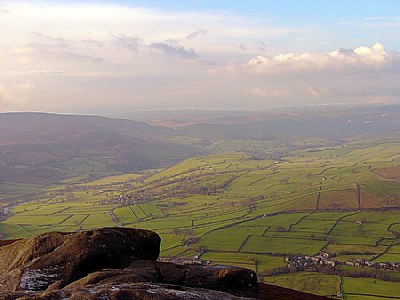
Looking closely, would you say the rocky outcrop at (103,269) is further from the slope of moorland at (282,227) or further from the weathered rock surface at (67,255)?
the slope of moorland at (282,227)

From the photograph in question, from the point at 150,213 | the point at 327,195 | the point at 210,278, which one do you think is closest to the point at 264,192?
the point at 327,195

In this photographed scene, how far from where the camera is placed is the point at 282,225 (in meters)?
137

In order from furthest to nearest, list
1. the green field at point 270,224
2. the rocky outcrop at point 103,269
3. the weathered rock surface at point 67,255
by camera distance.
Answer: the green field at point 270,224 < the weathered rock surface at point 67,255 < the rocky outcrop at point 103,269

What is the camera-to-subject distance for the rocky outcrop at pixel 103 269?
22753 mm

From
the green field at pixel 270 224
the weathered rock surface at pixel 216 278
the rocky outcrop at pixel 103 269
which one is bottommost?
the green field at pixel 270 224

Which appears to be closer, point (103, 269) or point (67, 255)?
point (103, 269)

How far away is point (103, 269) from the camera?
25.3 m

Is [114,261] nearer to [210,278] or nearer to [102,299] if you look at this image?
[210,278]

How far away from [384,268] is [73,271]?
85.6m

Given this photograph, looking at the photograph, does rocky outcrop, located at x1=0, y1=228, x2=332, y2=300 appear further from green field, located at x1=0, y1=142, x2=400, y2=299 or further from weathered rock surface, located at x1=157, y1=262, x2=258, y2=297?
green field, located at x1=0, y1=142, x2=400, y2=299

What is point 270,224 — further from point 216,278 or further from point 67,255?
point 67,255

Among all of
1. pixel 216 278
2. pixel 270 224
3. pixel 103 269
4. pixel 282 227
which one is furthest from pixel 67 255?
pixel 270 224

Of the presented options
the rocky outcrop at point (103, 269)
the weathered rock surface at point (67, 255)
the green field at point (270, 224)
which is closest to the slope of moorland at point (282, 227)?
the green field at point (270, 224)

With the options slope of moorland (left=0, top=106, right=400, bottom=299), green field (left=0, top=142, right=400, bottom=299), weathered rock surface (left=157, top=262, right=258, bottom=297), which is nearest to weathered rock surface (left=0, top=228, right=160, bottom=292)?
weathered rock surface (left=157, top=262, right=258, bottom=297)
